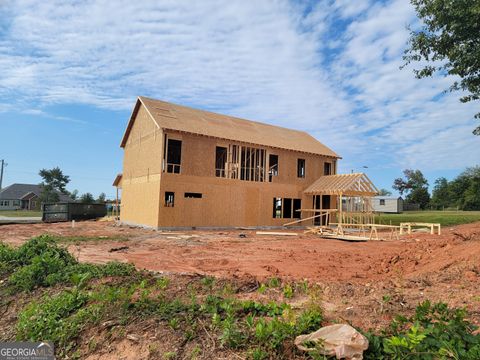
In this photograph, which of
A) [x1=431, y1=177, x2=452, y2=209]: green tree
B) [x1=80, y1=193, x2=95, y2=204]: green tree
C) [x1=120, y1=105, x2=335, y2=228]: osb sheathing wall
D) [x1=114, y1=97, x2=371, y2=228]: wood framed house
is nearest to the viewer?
[x1=120, y1=105, x2=335, y2=228]: osb sheathing wall

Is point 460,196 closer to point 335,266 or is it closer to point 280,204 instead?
point 280,204

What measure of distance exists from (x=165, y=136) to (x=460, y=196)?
6370 cm

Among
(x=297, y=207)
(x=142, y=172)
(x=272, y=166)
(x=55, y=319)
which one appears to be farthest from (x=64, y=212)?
(x=55, y=319)

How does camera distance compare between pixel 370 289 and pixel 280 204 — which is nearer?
pixel 370 289

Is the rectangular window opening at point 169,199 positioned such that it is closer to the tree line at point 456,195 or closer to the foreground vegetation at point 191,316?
the foreground vegetation at point 191,316

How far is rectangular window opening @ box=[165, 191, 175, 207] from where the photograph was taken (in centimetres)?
2147

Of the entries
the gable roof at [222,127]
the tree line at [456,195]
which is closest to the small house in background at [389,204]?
the tree line at [456,195]

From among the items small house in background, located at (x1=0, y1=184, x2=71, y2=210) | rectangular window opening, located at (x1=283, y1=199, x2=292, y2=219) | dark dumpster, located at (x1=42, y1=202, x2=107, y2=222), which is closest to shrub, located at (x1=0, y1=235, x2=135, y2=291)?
rectangular window opening, located at (x1=283, y1=199, x2=292, y2=219)

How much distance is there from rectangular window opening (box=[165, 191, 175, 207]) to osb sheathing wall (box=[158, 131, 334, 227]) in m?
0.19

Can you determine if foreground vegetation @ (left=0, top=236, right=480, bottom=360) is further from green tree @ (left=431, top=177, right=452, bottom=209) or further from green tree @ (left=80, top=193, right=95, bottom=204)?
green tree @ (left=431, top=177, right=452, bottom=209)

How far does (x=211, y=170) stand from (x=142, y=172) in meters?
4.90

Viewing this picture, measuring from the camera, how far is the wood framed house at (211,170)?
21.8 m

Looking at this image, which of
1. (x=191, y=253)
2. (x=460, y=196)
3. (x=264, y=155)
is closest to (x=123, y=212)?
(x=264, y=155)

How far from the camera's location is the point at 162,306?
462cm
